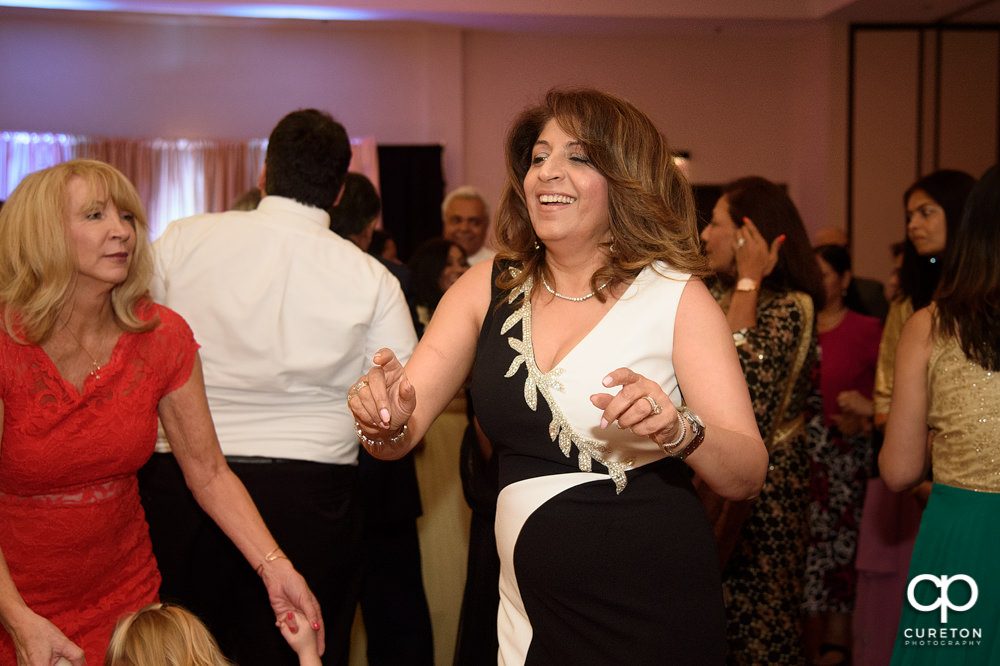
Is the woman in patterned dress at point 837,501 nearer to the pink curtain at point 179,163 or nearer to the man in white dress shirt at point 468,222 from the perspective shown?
the man in white dress shirt at point 468,222

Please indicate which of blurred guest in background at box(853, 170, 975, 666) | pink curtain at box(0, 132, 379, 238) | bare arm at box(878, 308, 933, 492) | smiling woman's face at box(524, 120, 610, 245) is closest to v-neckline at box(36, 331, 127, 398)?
smiling woman's face at box(524, 120, 610, 245)

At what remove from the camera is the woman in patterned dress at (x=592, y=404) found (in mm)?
1630

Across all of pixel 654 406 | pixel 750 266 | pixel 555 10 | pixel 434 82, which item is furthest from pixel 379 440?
pixel 434 82

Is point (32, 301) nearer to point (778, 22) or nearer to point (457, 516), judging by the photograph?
point (457, 516)

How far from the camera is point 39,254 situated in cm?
189

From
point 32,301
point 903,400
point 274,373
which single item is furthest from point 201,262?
point 903,400

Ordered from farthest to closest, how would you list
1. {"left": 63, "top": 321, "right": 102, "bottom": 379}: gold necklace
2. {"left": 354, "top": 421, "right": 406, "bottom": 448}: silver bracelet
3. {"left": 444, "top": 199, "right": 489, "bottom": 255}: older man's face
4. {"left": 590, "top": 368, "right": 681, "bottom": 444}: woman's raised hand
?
{"left": 444, "top": 199, "right": 489, "bottom": 255}: older man's face → {"left": 63, "top": 321, "right": 102, "bottom": 379}: gold necklace → {"left": 354, "top": 421, "right": 406, "bottom": 448}: silver bracelet → {"left": 590, "top": 368, "right": 681, "bottom": 444}: woman's raised hand

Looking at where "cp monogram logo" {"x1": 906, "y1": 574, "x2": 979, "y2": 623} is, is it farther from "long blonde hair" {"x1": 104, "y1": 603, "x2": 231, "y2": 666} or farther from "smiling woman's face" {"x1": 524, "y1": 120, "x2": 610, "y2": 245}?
"long blonde hair" {"x1": 104, "y1": 603, "x2": 231, "y2": 666}

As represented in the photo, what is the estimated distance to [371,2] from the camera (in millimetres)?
7910

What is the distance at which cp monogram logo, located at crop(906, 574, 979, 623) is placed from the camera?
218cm

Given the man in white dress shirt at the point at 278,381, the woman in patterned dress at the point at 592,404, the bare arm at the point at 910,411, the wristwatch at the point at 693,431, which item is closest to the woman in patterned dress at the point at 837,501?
the bare arm at the point at 910,411

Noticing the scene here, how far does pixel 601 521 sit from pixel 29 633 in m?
1.05

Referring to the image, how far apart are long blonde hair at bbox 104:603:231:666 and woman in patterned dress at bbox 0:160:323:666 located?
0.64ft

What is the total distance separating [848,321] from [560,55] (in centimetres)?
564
